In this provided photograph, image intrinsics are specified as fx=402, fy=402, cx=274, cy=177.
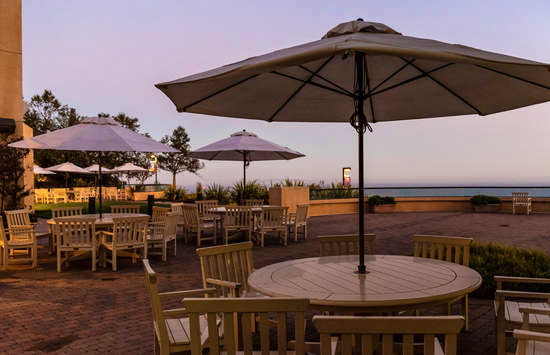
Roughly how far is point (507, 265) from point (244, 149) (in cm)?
647

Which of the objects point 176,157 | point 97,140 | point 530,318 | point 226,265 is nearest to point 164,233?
point 97,140

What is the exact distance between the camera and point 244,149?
1024 centimetres

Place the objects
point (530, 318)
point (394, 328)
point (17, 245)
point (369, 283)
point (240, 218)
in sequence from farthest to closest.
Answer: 1. point (240, 218)
2. point (17, 245)
3. point (530, 318)
4. point (369, 283)
5. point (394, 328)

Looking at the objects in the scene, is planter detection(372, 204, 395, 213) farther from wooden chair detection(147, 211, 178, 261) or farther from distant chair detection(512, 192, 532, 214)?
wooden chair detection(147, 211, 178, 261)

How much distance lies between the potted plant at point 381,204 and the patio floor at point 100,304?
8709mm

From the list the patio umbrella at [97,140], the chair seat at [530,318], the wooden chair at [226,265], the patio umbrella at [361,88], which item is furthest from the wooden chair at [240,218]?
the chair seat at [530,318]

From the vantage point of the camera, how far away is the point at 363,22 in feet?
9.46

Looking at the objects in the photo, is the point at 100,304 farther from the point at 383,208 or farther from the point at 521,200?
the point at 521,200

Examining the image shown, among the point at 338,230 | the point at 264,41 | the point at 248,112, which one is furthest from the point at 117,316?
the point at 264,41

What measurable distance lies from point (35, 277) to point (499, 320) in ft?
22.3

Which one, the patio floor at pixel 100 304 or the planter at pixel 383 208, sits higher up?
the planter at pixel 383 208

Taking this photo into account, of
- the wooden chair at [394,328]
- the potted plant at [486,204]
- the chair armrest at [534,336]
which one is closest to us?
the wooden chair at [394,328]

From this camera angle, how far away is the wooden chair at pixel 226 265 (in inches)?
133

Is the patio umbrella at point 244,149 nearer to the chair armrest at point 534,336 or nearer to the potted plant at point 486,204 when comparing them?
the chair armrest at point 534,336
